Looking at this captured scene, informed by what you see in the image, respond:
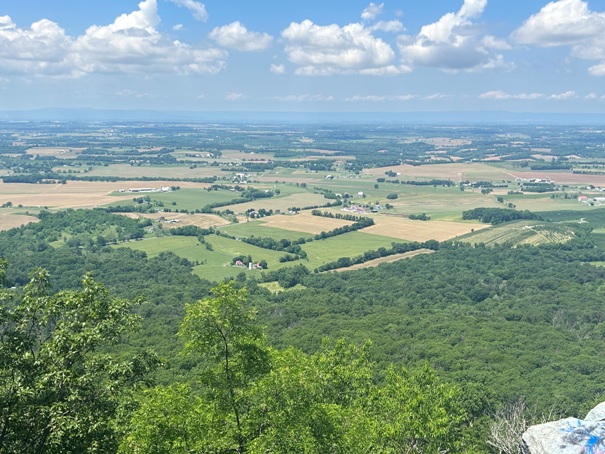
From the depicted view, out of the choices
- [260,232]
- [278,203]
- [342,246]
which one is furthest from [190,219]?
[342,246]

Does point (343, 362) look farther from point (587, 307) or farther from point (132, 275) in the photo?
point (132, 275)

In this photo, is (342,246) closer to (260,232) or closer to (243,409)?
(260,232)

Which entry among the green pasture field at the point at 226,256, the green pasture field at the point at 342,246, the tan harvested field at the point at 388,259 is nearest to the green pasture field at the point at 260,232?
the green pasture field at the point at 226,256

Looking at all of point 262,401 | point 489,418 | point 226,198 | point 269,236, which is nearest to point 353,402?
point 262,401

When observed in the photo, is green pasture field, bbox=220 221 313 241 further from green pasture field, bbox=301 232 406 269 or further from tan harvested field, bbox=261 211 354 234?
green pasture field, bbox=301 232 406 269

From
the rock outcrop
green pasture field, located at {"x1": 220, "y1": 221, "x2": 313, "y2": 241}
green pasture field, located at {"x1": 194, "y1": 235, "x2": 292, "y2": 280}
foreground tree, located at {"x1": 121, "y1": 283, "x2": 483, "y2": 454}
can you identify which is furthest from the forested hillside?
green pasture field, located at {"x1": 220, "y1": 221, "x2": 313, "y2": 241}

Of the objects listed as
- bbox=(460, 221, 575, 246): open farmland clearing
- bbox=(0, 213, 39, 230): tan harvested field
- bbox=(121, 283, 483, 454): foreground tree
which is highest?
bbox=(121, 283, 483, 454): foreground tree
